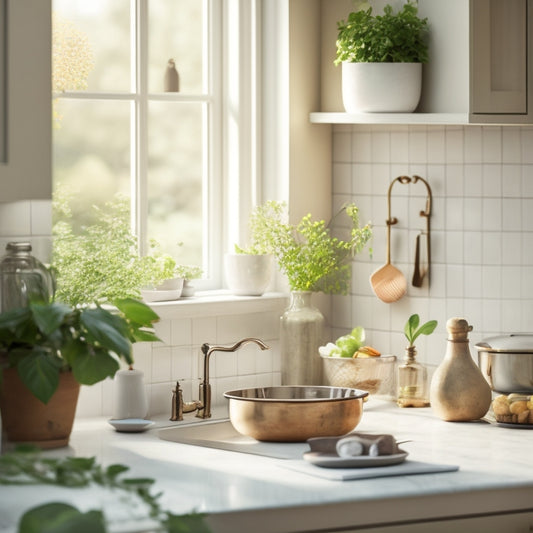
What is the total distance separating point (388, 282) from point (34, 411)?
127cm

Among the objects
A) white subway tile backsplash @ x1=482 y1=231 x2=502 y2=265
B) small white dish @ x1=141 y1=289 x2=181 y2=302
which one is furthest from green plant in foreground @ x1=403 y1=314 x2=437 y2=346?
small white dish @ x1=141 y1=289 x2=181 y2=302

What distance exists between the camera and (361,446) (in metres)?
2.70

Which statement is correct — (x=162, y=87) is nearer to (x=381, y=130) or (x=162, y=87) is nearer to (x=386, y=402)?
(x=381, y=130)

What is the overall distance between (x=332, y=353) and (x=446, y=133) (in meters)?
0.74

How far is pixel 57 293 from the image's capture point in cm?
316

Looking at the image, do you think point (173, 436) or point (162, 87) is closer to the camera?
point (173, 436)

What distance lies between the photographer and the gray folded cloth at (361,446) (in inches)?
106

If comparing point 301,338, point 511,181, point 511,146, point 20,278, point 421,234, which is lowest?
point 301,338

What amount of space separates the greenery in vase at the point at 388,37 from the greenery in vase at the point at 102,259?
32.3 inches

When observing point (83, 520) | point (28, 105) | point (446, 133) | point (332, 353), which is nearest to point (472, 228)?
point (446, 133)

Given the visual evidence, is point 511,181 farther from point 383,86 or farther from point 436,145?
point 383,86

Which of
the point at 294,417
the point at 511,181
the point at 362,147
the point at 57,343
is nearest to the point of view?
the point at 57,343

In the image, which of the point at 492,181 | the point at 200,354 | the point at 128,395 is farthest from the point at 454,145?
the point at 128,395

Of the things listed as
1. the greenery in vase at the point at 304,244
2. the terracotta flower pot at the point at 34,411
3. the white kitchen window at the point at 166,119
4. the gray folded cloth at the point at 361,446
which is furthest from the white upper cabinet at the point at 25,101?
the greenery in vase at the point at 304,244
